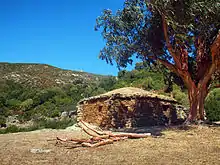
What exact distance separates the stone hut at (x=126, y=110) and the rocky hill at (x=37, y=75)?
31.2 metres

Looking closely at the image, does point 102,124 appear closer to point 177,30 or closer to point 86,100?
point 86,100

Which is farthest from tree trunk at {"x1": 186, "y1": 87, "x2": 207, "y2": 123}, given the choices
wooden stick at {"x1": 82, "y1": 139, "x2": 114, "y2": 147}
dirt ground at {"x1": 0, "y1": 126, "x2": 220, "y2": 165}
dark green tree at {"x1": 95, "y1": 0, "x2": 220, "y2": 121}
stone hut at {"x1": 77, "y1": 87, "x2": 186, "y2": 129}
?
wooden stick at {"x1": 82, "y1": 139, "x2": 114, "y2": 147}

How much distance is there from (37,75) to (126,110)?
3775 centimetres

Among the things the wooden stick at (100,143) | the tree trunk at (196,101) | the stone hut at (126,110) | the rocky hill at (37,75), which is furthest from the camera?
the rocky hill at (37,75)

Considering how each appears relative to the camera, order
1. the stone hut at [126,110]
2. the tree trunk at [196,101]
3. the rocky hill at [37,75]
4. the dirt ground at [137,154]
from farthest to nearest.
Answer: the rocky hill at [37,75] < the stone hut at [126,110] < the tree trunk at [196,101] < the dirt ground at [137,154]

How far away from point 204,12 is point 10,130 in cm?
1477

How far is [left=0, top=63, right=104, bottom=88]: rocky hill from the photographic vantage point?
46747 mm

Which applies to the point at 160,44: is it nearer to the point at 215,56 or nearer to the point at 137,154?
the point at 215,56

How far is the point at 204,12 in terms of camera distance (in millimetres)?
9617

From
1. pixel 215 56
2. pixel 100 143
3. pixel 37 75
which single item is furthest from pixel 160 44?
pixel 37 75

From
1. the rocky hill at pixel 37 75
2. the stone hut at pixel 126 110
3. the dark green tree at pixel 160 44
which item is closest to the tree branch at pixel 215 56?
the dark green tree at pixel 160 44

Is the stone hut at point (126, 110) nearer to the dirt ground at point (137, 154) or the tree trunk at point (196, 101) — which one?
the tree trunk at point (196, 101)

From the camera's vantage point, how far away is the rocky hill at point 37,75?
4675 cm

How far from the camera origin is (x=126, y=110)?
15.8 metres
